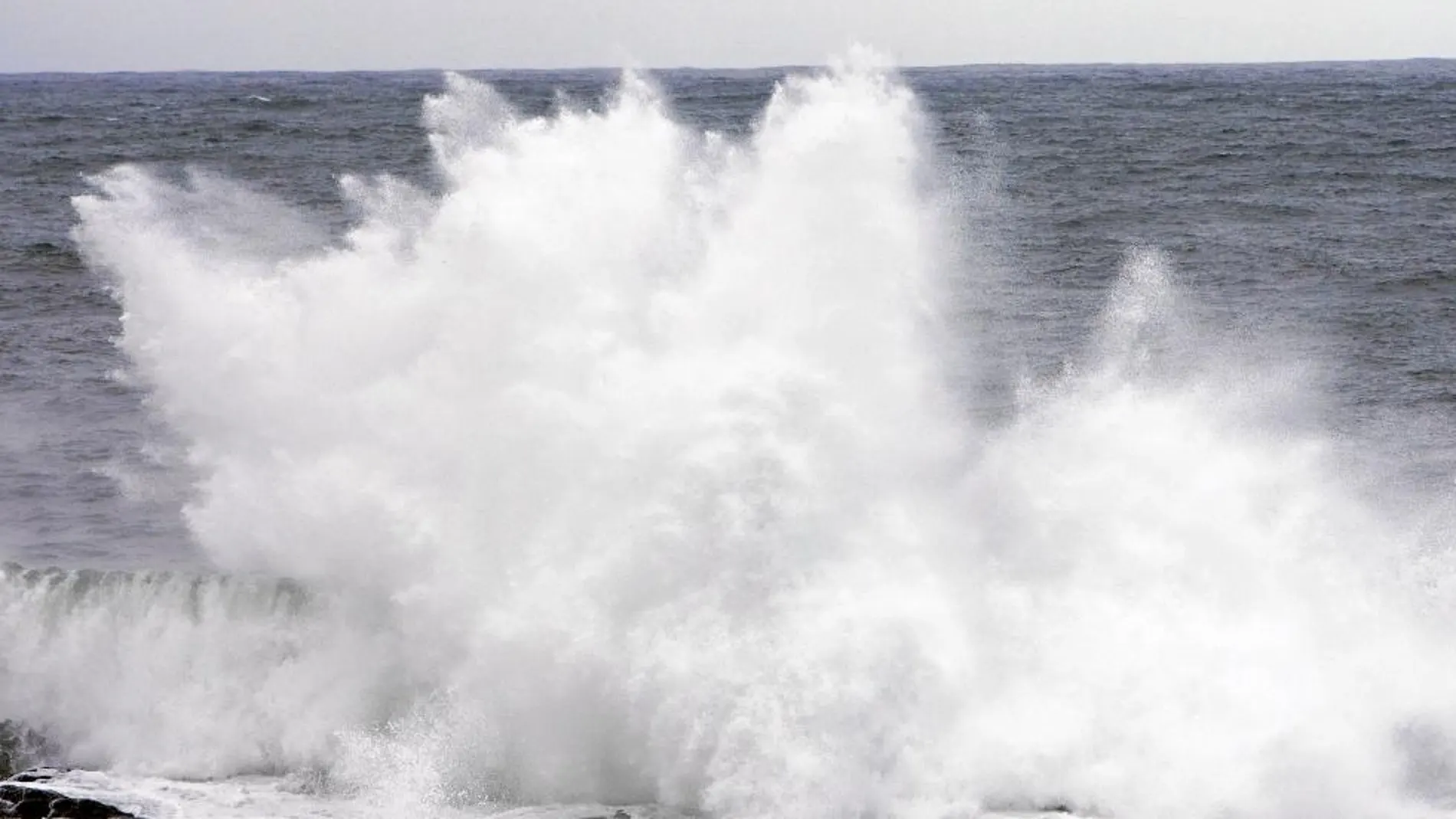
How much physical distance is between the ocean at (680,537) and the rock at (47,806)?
0.62ft

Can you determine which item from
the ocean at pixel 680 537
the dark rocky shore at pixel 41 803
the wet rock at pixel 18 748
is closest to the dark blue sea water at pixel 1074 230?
the ocean at pixel 680 537

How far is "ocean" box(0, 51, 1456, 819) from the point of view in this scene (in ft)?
31.5

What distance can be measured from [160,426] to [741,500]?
872cm

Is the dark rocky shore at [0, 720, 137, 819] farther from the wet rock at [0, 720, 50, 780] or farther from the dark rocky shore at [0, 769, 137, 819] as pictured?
the wet rock at [0, 720, 50, 780]

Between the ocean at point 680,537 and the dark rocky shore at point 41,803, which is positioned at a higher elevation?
the ocean at point 680,537

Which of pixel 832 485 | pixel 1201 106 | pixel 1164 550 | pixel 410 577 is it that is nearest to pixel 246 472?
pixel 410 577

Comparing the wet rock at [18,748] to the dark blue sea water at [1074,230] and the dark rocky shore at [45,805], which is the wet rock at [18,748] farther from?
the dark blue sea water at [1074,230]

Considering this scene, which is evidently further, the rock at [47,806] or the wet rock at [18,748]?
the wet rock at [18,748]

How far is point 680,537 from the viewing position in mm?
9992

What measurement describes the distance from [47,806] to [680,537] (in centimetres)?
398

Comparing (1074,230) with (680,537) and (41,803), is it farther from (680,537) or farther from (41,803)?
(41,803)

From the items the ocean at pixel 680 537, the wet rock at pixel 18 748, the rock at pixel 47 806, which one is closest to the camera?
the rock at pixel 47 806

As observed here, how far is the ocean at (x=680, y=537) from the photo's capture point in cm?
961

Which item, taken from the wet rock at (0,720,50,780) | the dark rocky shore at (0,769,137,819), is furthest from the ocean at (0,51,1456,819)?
the dark rocky shore at (0,769,137,819)
